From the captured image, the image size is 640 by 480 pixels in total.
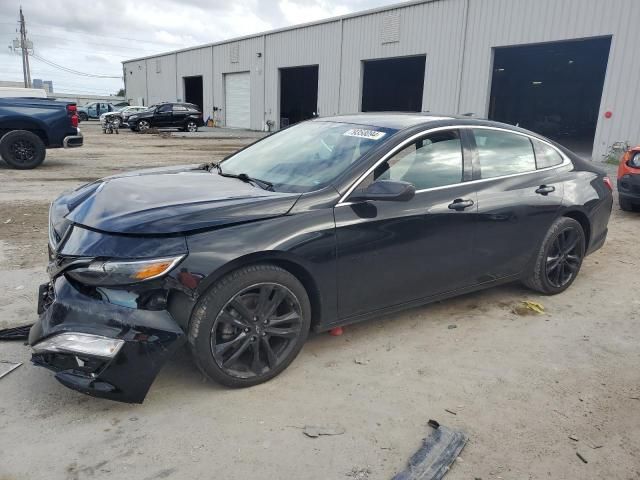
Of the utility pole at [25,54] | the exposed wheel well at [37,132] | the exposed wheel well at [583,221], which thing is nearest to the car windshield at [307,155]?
the exposed wheel well at [583,221]

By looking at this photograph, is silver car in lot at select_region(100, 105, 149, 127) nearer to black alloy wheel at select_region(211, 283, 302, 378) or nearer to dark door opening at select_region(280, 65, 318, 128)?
dark door opening at select_region(280, 65, 318, 128)

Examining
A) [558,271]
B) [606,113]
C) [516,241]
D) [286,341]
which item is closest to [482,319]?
[516,241]

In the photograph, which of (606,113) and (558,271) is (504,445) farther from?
(606,113)

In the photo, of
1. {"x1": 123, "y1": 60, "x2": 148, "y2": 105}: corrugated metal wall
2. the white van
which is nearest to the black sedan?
the white van

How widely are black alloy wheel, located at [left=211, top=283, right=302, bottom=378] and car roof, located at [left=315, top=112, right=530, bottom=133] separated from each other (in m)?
1.52

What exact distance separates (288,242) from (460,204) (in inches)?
56.3

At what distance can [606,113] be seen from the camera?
51.4 ft

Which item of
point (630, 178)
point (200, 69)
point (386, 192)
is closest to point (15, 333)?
point (386, 192)

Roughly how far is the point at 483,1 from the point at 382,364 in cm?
1817

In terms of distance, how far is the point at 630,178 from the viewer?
7.60 meters

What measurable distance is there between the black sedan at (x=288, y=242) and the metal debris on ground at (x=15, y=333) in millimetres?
661

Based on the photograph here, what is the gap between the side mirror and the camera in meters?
3.16

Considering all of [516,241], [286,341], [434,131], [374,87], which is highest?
[374,87]

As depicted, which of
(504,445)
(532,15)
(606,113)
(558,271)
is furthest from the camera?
Result: (532,15)
